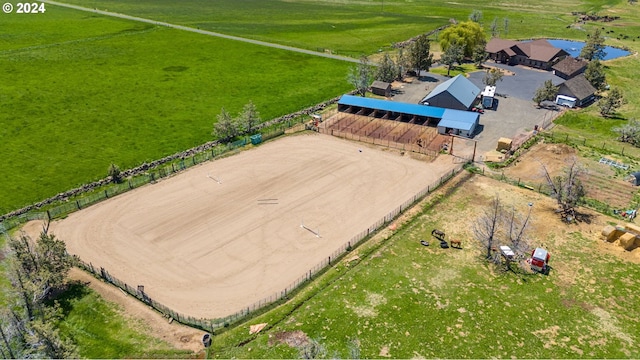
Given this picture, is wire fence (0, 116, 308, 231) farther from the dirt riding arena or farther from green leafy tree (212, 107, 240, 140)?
green leafy tree (212, 107, 240, 140)

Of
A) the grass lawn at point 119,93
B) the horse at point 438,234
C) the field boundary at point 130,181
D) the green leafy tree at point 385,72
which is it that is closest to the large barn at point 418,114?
the grass lawn at point 119,93

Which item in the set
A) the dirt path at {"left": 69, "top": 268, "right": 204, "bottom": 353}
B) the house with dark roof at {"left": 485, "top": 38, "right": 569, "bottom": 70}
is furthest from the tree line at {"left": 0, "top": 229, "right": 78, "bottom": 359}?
the house with dark roof at {"left": 485, "top": 38, "right": 569, "bottom": 70}

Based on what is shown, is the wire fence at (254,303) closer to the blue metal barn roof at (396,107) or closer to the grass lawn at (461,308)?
the grass lawn at (461,308)

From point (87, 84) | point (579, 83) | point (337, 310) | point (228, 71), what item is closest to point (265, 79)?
point (228, 71)

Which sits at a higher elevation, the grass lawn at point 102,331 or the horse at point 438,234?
the horse at point 438,234

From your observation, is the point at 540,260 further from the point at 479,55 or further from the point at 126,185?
the point at 479,55

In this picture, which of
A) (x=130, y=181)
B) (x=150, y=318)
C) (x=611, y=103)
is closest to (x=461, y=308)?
(x=150, y=318)

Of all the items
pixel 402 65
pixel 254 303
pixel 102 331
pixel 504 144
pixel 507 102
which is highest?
pixel 402 65
